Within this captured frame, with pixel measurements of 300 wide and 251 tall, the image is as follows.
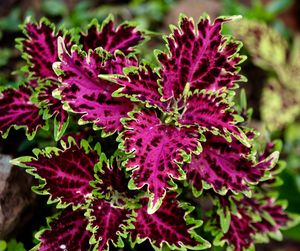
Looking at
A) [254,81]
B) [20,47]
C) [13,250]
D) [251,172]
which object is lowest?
[13,250]

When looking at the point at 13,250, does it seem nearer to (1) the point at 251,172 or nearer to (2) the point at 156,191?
(2) the point at 156,191

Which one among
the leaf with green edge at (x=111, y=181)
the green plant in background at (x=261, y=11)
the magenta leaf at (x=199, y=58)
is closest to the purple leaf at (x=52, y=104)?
the leaf with green edge at (x=111, y=181)

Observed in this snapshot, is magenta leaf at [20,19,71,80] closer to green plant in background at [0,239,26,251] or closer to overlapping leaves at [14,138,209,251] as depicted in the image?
overlapping leaves at [14,138,209,251]

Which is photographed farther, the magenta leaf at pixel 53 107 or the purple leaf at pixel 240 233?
the purple leaf at pixel 240 233

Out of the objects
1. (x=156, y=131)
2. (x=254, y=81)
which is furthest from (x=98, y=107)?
(x=254, y=81)

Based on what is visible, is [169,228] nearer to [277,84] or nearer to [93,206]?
[93,206]

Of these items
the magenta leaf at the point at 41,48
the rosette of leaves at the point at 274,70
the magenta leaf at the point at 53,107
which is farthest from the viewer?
the rosette of leaves at the point at 274,70

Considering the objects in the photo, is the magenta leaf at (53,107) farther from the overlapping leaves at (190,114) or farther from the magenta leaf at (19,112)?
the overlapping leaves at (190,114)
